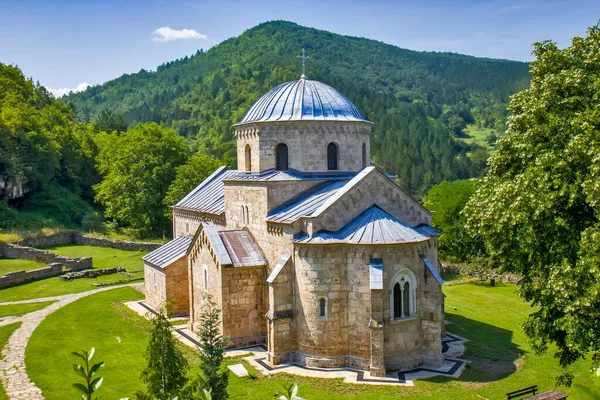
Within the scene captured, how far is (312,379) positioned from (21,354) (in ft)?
40.0

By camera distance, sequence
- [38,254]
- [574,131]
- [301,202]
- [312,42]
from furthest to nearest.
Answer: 1. [312,42]
2. [38,254]
3. [301,202]
4. [574,131]

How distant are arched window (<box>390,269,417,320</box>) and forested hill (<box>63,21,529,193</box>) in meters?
49.0

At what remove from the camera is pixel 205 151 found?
95.3 metres

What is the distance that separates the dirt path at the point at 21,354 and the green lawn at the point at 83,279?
59.9 inches

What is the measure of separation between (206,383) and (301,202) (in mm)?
11164

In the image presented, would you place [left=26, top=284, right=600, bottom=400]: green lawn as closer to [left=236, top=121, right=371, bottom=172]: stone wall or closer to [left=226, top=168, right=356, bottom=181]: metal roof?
[left=226, top=168, right=356, bottom=181]: metal roof

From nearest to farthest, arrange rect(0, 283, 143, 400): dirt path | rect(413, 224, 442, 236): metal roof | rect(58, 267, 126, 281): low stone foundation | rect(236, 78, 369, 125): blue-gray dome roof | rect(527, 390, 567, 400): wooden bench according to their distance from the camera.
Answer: rect(527, 390, 567, 400): wooden bench < rect(0, 283, 143, 400): dirt path < rect(413, 224, 442, 236): metal roof < rect(236, 78, 369, 125): blue-gray dome roof < rect(58, 267, 126, 281): low stone foundation

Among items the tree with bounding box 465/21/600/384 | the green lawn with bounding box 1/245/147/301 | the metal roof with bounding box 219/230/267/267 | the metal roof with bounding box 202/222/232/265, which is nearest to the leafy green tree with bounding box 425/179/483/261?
the metal roof with bounding box 219/230/267/267

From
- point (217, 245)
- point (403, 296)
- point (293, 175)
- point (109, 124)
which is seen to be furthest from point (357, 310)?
point (109, 124)

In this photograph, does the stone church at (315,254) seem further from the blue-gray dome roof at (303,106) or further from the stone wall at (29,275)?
the stone wall at (29,275)

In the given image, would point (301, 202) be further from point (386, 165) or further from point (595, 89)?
point (386, 165)

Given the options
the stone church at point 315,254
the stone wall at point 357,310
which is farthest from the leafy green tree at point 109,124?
the stone wall at point 357,310

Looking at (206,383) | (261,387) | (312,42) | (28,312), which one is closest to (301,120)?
(261,387)

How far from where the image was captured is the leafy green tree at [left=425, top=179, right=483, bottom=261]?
42188 mm
